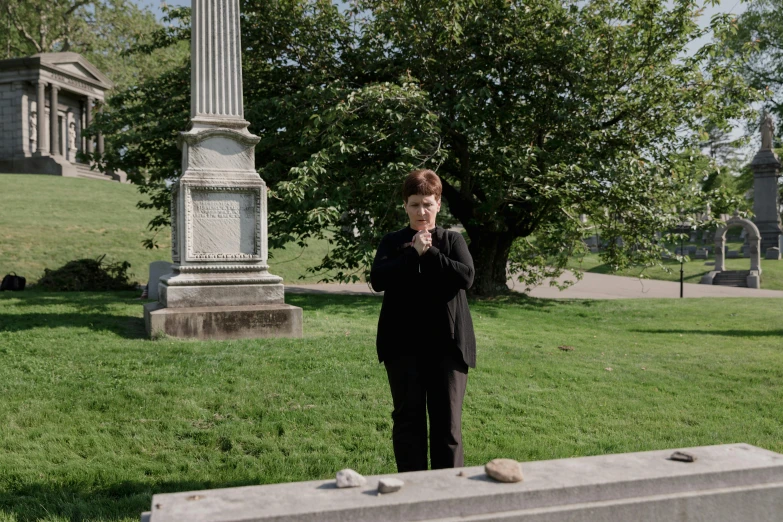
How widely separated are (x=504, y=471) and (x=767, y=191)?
145 ft

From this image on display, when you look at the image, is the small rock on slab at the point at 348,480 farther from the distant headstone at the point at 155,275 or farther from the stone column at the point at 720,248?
the stone column at the point at 720,248

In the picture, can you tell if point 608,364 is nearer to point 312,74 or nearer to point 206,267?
point 206,267

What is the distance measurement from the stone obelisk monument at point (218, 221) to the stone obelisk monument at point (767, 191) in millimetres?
38498

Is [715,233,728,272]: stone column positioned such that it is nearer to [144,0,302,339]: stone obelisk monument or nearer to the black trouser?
[144,0,302,339]: stone obelisk monument

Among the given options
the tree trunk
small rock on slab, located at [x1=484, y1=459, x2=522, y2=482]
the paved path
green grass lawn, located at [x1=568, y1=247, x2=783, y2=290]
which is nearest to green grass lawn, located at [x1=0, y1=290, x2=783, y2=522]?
small rock on slab, located at [x1=484, y1=459, x2=522, y2=482]

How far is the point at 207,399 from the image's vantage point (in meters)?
5.58

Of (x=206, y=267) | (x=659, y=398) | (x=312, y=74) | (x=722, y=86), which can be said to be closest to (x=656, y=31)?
(x=722, y=86)

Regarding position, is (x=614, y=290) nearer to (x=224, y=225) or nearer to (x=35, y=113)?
(x=224, y=225)

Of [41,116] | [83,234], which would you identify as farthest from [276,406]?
[41,116]

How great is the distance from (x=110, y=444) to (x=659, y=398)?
16.6ft

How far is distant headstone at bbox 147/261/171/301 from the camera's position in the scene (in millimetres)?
12609

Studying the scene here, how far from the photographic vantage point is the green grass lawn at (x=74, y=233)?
63.0 ft

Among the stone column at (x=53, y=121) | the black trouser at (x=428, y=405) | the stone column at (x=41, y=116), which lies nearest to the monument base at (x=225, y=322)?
the black trouser at (x=428, y=405)

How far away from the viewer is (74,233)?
22.1 meters
